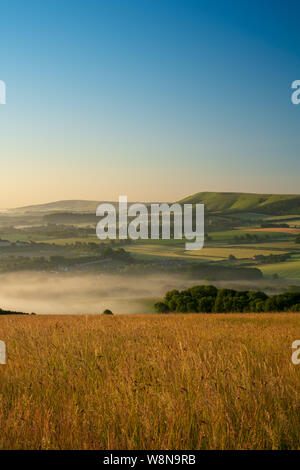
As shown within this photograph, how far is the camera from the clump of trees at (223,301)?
1612 inches

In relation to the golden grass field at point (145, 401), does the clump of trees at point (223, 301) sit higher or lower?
higher

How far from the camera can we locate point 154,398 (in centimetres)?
465

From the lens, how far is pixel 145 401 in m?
4.49

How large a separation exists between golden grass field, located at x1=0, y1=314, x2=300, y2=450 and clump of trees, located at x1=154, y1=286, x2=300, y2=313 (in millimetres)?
33803

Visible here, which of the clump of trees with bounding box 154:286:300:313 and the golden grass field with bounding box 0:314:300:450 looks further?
the clump of trees with bounding box 154:286:300:313

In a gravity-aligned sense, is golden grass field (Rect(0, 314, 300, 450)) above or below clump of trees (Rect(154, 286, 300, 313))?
below

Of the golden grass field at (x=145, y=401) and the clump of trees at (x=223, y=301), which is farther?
the clump of trees at (x=223, y=301)

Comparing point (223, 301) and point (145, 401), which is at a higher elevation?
point (223, 301)

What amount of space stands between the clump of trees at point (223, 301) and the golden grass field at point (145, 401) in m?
33.8

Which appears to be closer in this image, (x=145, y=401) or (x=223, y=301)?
(x=145, y=401)

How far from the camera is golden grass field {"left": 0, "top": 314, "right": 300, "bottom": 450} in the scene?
3.86m

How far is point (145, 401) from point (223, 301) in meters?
42.2

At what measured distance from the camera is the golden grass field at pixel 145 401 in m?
3.86
